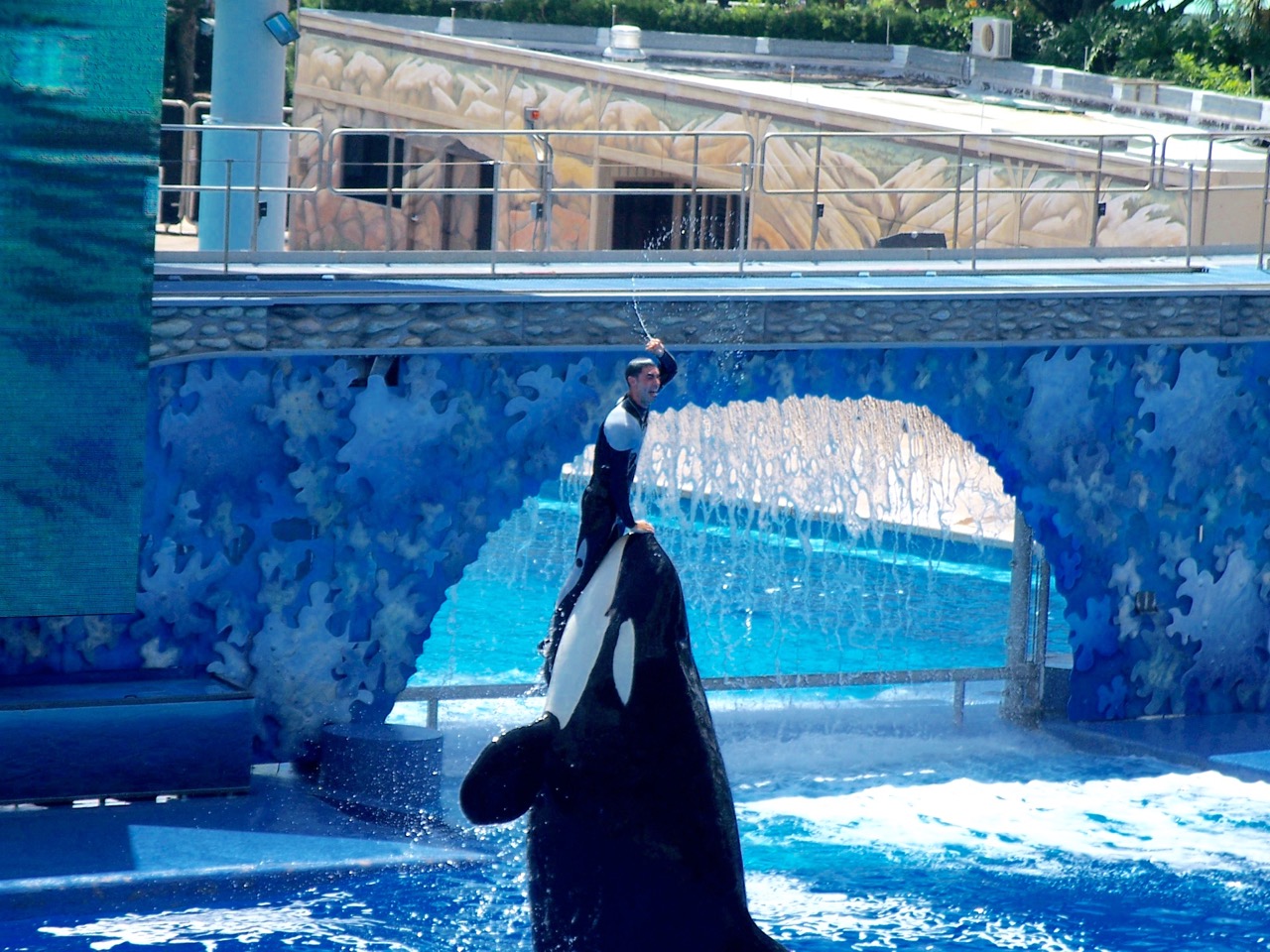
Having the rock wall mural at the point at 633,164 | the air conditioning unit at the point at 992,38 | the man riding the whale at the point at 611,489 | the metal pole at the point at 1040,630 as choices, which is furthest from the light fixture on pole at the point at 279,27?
the air conditioning unit at the point at 992,38

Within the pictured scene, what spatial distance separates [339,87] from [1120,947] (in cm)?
1623

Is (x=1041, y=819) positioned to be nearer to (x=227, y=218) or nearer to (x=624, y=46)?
(x=227, y=218)

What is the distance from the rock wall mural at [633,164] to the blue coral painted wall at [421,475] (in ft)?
10.0

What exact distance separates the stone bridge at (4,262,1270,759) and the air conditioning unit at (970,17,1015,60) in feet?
45.7

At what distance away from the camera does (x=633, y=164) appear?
18.1 metres

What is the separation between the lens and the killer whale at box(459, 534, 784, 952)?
5715 mm

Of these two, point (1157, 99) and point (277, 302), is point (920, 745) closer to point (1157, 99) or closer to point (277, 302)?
point (277, 302)

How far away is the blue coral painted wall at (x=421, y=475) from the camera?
9.68 meters

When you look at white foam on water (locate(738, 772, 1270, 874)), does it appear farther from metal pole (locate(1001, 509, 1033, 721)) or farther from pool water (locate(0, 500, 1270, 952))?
metal pole (locate(1001, 509, 1033, 721))

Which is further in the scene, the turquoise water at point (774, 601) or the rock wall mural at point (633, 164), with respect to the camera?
the rock wall mural at point (633, 164)

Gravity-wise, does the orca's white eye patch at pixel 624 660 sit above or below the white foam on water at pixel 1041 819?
above

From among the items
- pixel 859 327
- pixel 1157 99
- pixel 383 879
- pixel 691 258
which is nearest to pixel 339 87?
pixel 1157 99

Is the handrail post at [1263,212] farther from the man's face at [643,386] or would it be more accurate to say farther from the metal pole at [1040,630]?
the man's face at [643,386]

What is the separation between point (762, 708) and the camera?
12.0 meters
